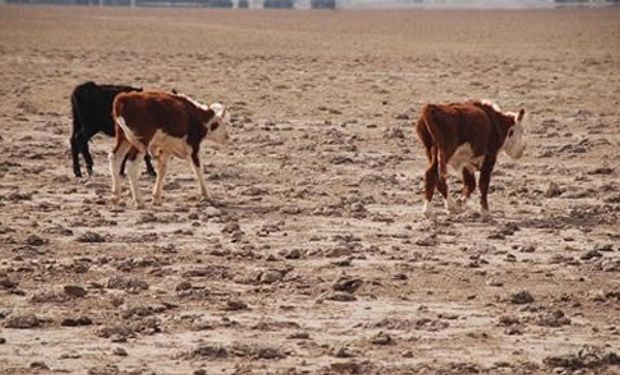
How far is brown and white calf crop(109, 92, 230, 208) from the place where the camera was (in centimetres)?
1647

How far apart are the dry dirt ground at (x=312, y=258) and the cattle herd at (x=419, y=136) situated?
399 millimetres

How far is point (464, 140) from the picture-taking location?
16.0 m

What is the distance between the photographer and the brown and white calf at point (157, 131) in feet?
54.0

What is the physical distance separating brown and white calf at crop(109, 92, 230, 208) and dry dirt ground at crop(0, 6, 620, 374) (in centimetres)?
40

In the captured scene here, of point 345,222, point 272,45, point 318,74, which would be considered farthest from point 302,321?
point 272,45

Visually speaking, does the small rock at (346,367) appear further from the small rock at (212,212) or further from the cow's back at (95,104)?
the cow's back at (95,104)

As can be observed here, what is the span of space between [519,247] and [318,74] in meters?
31.9

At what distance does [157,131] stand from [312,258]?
379cm

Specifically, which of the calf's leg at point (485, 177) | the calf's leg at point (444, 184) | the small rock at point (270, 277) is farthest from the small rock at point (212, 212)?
the small rock at point (270, 277)

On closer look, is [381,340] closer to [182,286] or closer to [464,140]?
[182,286]

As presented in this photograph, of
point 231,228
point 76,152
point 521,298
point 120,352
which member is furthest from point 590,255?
point 76,152

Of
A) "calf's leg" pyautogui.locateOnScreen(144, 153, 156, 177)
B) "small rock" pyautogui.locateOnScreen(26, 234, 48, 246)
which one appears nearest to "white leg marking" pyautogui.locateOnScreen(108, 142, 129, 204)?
"calf's leg" pyautogui.locateOnScreen(144, 153, 156, 177)

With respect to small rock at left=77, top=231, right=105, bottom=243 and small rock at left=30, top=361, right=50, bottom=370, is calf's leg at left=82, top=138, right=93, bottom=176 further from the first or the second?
small rock at left=30, top=361, right=50, bottom=370

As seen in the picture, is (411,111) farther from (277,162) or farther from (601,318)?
(601,318)
